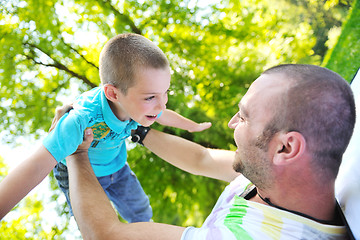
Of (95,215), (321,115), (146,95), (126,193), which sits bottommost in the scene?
(126,193)

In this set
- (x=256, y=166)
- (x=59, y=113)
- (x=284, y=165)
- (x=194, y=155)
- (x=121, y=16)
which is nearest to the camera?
(x=284, y=165)

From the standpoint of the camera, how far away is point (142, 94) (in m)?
2.03

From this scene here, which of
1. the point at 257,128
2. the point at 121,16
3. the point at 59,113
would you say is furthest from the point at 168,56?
the point at 257,128

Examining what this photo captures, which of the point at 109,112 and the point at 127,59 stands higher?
the point at 127,59

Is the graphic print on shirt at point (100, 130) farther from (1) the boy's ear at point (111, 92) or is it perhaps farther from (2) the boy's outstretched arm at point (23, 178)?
(2) the boy's outstretched arm at point (23, 178)

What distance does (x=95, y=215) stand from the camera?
67.6 inches

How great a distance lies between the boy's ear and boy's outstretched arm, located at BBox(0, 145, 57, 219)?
1.94ft

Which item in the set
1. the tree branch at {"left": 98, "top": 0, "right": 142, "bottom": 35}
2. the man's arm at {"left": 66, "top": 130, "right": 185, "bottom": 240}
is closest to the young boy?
the man's arm at {"left": 66, "top": 130, "right": 185, "bottom": 240}

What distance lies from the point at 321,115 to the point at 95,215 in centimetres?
137

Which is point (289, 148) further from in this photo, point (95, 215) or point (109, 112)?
point (109, 112)

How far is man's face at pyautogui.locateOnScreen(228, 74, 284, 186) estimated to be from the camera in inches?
60.1

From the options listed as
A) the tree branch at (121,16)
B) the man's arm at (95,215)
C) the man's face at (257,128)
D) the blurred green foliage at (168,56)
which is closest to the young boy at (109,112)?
the man's arm at (95,215)

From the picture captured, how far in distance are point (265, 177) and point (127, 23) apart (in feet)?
13.9

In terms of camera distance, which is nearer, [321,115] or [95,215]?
[321,115]
